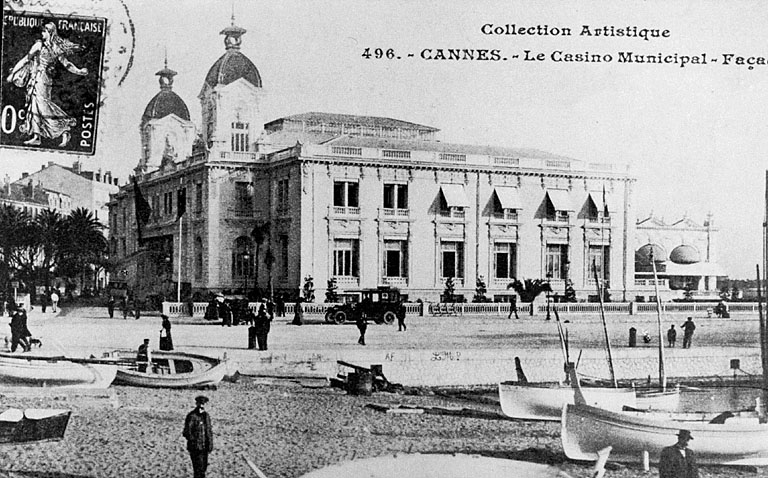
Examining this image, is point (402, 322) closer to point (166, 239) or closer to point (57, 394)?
point (166, 239)

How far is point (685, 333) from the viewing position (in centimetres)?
646

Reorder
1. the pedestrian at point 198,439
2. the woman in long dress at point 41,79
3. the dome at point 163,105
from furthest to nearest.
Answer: the dome at point 163,105 < the woman in long dress at point 41,79 < the pedestrian at point 198,439

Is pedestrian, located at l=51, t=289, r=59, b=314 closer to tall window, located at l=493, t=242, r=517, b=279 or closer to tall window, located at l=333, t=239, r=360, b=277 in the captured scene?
tall window, located at l=333, t=239, r=360, b=277

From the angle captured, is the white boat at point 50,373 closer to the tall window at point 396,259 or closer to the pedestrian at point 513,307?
the tall window at point 396,259

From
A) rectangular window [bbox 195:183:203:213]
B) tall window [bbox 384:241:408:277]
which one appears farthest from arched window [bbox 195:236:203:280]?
tall window [bbox 384:241:408:277]

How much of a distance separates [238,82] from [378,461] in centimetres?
278

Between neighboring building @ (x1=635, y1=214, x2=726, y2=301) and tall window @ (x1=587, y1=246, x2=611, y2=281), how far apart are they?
248 mm

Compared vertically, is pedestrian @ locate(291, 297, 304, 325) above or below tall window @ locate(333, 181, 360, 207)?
below

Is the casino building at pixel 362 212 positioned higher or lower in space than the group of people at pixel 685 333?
higher

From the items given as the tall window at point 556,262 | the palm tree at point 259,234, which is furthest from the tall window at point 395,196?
the tall window at point 556,262

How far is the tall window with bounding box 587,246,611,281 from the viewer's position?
6.16 m

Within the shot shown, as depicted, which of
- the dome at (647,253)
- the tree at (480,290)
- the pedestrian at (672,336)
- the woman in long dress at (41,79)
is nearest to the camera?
the woman in long dress at (41,79)

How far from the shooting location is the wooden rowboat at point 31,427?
17.9 ft

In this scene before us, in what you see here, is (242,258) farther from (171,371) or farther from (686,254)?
(686,254)
